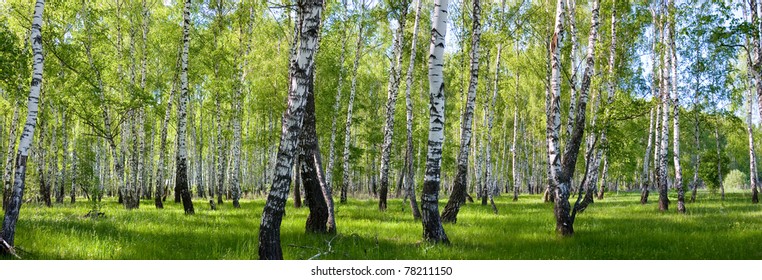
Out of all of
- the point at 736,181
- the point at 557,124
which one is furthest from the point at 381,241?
the point at 736,181

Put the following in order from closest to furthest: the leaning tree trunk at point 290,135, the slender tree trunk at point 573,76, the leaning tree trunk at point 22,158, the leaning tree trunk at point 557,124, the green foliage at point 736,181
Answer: the leaning tree trunk at point 290,135, the leaning tree trunk at point 22,158, the leaning tree trunk at point 557,124, the slender tree trunk at point 573,76, the green foliage at point 736,181

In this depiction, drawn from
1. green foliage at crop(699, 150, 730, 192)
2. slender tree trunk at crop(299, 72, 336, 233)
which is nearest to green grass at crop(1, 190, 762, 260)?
slender tree trunk at crop(299, 72, 336, 233)

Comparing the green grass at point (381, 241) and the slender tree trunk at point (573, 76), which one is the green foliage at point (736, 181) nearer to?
the slender tree trunk at point (573, 76)

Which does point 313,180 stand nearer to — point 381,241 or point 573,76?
point 381,241

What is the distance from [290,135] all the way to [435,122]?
3128 millimetres

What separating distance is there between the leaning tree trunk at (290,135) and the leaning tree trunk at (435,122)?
272cm

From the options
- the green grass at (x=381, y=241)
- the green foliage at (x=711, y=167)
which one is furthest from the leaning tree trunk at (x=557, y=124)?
the green foliage at (x=711, y=167)

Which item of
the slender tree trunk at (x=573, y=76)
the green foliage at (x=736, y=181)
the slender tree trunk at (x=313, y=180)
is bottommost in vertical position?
the green foliage at (x=736, y=181)

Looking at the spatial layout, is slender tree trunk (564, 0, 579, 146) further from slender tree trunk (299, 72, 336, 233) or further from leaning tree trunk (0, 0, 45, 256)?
leaning tree trunk (0, 0, 45, 256)

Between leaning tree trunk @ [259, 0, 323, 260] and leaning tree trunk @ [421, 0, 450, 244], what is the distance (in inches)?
107

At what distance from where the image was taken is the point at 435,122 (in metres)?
8.34

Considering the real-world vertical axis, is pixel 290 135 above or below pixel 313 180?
above

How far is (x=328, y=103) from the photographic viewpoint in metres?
25.4

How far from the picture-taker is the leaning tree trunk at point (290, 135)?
239 inches
